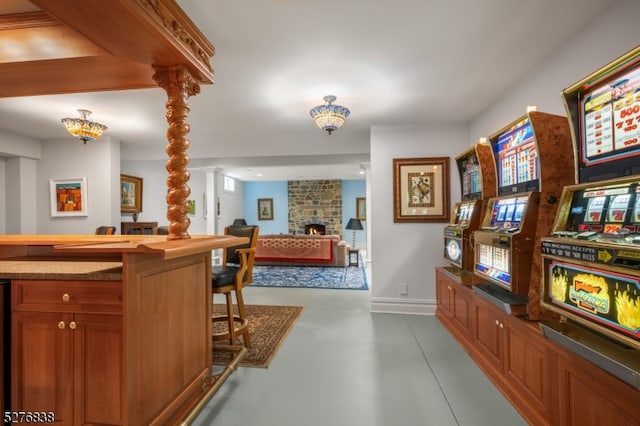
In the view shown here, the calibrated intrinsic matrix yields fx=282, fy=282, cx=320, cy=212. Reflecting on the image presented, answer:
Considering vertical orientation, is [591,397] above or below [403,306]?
above

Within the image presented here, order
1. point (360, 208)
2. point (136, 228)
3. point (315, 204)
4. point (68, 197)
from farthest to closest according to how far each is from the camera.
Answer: point (315, 204) → point (360, 208) → point (136, 228) → point (68, 197)

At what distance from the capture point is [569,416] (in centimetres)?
135

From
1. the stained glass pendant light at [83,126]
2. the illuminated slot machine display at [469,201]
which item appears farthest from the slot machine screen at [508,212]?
the stained glass pendant light at [83,126]

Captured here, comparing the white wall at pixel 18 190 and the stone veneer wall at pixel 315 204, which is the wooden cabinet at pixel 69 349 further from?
the stone veneer wall at pixel 315 204

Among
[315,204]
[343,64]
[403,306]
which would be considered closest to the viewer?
[343,64]

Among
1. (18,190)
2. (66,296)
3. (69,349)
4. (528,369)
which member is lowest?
(528,369)

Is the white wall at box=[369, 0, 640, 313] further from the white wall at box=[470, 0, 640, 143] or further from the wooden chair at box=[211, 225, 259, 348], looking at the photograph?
the wooden chair at box=[211, 225, 259, 348]

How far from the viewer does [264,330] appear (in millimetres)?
3082

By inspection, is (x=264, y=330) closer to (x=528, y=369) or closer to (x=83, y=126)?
(x=528, y=369)

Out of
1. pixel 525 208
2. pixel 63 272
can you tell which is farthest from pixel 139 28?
pixel 525 208

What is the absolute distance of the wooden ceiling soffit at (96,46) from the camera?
4.28ft

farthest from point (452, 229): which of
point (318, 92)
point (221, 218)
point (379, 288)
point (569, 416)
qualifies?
point (221, 218)

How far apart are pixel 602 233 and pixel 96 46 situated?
109 inches

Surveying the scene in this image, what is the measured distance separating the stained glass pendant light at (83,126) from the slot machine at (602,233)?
4.34 meters
